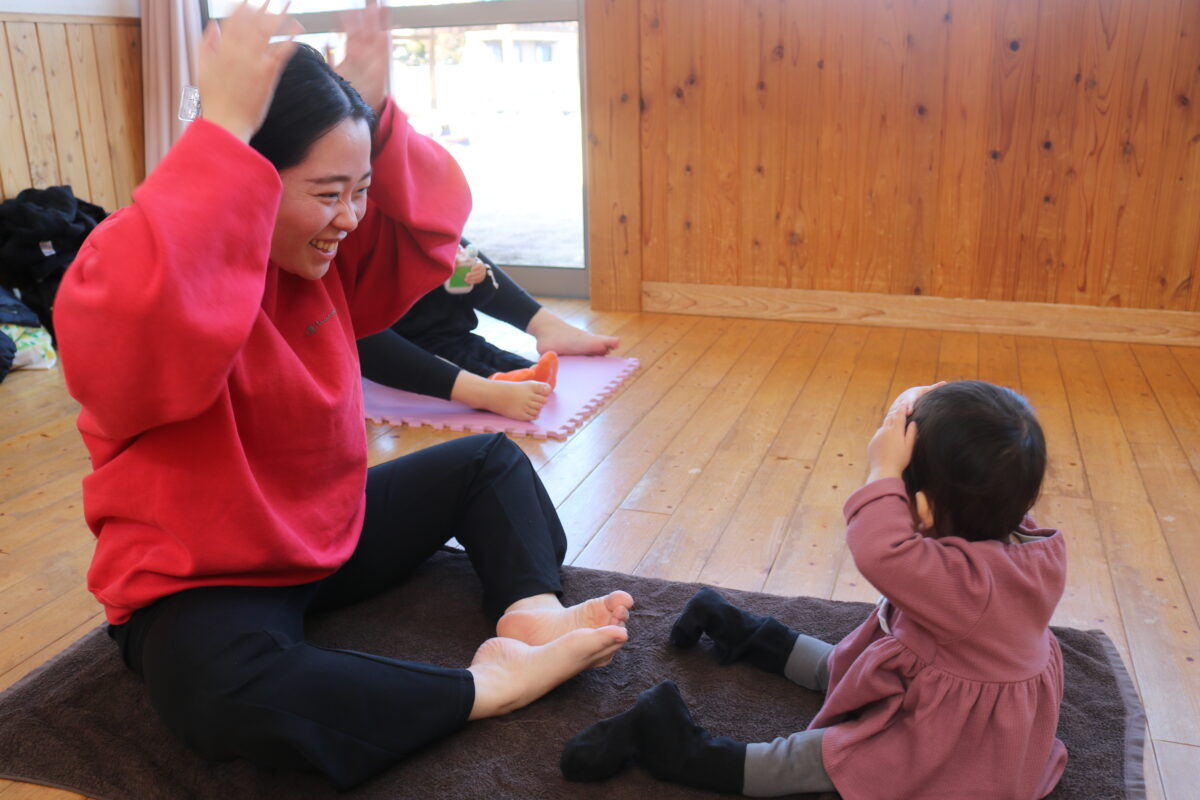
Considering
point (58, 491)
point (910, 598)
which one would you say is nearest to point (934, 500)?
point (910, 598)

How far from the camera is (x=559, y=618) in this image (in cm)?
123

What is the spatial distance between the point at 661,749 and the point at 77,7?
11.0ft

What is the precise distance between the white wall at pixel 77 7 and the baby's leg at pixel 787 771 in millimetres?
3226

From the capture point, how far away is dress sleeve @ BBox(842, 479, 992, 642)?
0.91 meters

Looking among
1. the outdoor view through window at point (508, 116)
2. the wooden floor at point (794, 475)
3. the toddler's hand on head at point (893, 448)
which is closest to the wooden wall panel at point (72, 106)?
the outdoor view through window at point (508, 116)

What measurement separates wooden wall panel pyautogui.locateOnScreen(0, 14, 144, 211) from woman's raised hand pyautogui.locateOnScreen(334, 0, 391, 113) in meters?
2.50

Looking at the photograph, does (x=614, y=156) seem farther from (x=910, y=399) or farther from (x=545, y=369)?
(x=910, y=399)

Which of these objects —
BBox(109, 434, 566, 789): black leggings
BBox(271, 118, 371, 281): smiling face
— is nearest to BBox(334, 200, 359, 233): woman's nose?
BBox(271, 118, 371, 281): smiling face

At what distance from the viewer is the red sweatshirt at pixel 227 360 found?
86 cm

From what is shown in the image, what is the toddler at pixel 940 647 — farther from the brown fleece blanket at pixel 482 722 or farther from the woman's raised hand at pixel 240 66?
the woman's raised hand at pixel 240 66

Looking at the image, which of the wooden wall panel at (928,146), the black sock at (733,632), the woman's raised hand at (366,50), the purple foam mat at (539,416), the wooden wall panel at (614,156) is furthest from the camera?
the wooden wall panel at (614,156)

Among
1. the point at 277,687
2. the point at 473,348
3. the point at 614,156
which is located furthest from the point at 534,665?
the point at 614,156

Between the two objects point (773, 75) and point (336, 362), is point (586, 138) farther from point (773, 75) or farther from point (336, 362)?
point (336, 362)

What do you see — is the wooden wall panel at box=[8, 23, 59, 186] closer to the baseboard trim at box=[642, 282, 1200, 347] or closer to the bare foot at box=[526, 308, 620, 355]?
the bare foot at box=[526, 308, 620, 355]
